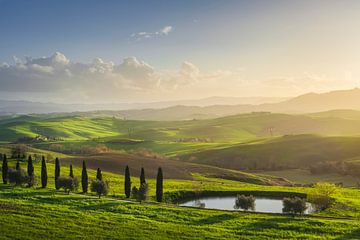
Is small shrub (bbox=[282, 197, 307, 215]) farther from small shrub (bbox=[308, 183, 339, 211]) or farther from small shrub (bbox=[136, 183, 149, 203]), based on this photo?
small shrub (bbox=[136, 183, 149, 203])

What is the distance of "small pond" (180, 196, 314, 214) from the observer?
7962 cm

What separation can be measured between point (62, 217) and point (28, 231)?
803cm

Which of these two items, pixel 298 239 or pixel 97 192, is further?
pixel 97 192

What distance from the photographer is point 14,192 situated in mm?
69688

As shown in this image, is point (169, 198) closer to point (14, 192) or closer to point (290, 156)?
point (14, 192)

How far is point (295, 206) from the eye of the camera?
65375 millimetres

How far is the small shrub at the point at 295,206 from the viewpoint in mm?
65188

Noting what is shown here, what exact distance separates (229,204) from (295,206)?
70.6ft

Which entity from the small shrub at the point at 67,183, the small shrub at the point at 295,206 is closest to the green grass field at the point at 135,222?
the small shrub at the point at 295,206

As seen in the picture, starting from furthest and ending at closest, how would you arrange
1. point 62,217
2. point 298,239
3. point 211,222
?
point 211,222 → point 62,217 → point 298,239

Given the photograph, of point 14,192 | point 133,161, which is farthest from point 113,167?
point 14,192

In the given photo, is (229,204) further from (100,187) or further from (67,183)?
(67,183)

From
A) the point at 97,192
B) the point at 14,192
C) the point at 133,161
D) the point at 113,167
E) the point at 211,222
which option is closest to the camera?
the point at 211,222

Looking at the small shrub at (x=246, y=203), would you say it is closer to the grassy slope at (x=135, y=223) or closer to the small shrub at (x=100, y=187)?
the grassy slope at (x=135, y=223)
